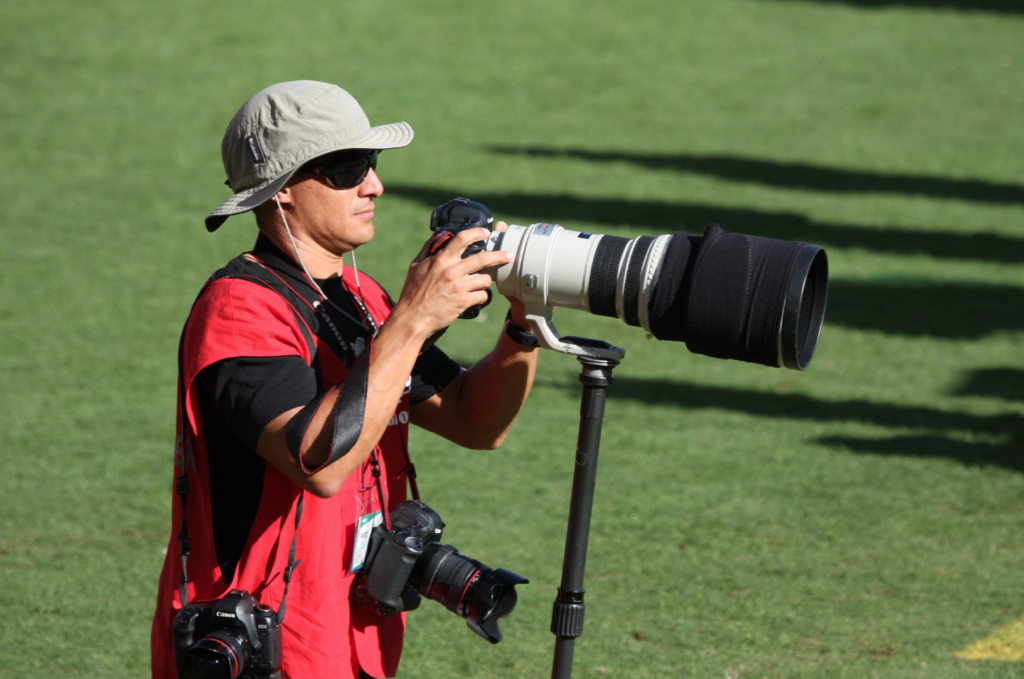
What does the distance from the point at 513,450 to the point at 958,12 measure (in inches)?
569

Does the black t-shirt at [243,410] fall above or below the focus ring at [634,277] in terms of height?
below

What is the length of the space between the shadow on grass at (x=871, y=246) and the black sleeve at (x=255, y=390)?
6.15 meters

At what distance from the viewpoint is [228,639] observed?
219cm

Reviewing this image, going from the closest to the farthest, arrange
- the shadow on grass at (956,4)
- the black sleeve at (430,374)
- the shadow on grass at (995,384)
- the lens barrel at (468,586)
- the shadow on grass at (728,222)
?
the lens barrel at (468,586) → the black sleeve at (430,374) → the shadow on grass at (995,384) → the shadow on grass at (728,222) → the shadow on grass at (956,4)

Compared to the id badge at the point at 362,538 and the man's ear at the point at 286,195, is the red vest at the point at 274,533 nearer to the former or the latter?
the id badge at the point at 362,538

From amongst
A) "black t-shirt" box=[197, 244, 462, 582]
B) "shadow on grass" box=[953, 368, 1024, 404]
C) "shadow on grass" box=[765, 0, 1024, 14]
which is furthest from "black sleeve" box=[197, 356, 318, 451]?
"shadow on grass" box=[765, 0, 1024, 14]

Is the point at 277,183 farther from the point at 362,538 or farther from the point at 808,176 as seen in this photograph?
the point at 808,176

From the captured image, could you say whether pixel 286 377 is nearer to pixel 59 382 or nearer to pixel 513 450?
pixel 513 450

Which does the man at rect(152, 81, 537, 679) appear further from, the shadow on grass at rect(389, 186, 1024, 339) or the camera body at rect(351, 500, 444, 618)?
the shadow on grass at rect(389, 186, 1024, 339)

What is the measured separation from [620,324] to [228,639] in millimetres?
5973

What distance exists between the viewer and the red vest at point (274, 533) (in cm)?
224

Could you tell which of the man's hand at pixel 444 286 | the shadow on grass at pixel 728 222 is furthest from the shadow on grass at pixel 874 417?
the man's hand at pixel 444 286

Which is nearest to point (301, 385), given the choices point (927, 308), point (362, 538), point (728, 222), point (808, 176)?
point (362, 538)

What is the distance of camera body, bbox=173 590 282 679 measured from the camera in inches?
85.8
